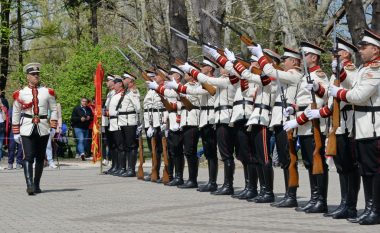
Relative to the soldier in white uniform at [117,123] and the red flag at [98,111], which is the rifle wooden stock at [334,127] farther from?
the red flag at [98,111]

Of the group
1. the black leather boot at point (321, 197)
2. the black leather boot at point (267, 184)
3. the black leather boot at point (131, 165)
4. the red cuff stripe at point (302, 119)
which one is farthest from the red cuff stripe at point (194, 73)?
→ the black leather boot at point (131, 165)

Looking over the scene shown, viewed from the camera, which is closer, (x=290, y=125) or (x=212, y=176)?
(x=290, y=125)

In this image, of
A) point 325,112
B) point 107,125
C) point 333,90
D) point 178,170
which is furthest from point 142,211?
point 107,125

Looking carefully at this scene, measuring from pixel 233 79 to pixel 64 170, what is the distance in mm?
9331

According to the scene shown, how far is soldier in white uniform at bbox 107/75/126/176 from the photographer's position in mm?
19625

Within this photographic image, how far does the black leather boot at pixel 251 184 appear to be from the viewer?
1410 cm

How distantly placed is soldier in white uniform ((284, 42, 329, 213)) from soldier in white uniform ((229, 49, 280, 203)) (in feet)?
3.09

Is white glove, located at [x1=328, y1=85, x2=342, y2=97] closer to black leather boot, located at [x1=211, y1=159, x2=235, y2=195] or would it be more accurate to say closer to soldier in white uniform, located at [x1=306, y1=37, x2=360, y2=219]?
soldier in white uniform, located at [x1=306, y1=37, x2=360, y2=219]

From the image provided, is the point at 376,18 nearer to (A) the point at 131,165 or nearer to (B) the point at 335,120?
(A) the point at 131,165

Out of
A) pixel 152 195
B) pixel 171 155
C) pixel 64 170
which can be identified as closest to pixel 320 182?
pixel 152 195

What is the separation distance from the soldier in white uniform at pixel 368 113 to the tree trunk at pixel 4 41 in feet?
93.2

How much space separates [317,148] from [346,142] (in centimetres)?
51

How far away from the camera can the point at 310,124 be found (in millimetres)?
12227

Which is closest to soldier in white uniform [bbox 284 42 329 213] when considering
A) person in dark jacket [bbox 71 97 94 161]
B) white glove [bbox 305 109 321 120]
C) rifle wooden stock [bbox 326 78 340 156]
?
white glove [bbox 305 109 321 120]
